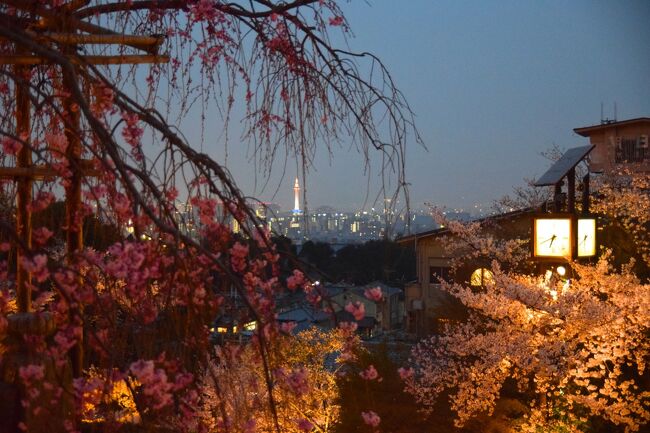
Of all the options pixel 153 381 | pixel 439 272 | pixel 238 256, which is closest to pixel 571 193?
pixel 238 256

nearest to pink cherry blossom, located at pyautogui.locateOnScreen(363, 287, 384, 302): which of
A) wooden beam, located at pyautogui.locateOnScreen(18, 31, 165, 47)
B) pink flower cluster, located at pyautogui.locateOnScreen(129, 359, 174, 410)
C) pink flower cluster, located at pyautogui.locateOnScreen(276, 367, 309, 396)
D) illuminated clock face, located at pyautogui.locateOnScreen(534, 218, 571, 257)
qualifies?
pink flower cluster, located at pyautogui.locateOnScreen(276, 367, 309, 396)

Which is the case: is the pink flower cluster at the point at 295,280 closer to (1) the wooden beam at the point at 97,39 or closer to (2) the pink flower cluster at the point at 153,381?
(2) the pink flower cluster at the point at 153,381

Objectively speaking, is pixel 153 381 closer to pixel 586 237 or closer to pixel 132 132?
pixel 132 132

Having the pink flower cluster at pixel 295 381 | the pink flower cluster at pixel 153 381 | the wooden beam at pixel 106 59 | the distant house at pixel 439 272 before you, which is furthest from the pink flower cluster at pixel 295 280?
the distant house at pixel 439 272

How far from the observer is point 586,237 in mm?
6570

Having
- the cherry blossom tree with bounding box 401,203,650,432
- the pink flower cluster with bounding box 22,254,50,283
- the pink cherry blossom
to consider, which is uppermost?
the pink flower cluster with bounding box 22,254,50,283

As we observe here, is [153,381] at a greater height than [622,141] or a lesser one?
lesser

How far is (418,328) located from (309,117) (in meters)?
12.3

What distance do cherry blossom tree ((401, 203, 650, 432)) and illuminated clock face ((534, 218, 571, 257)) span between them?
32 cm

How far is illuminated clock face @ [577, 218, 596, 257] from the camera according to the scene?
6508 mm

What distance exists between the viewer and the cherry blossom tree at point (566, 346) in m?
7.14

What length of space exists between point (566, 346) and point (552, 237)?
153 centimetres

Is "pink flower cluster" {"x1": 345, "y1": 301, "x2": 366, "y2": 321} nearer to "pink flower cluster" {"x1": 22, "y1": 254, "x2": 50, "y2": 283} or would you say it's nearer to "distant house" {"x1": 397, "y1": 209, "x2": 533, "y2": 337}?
"pink flower cluster" {"x1": 22, "y1": 254, "x2": 50, "y2": 283}

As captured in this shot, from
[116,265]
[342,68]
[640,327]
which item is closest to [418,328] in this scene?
[640,327]
